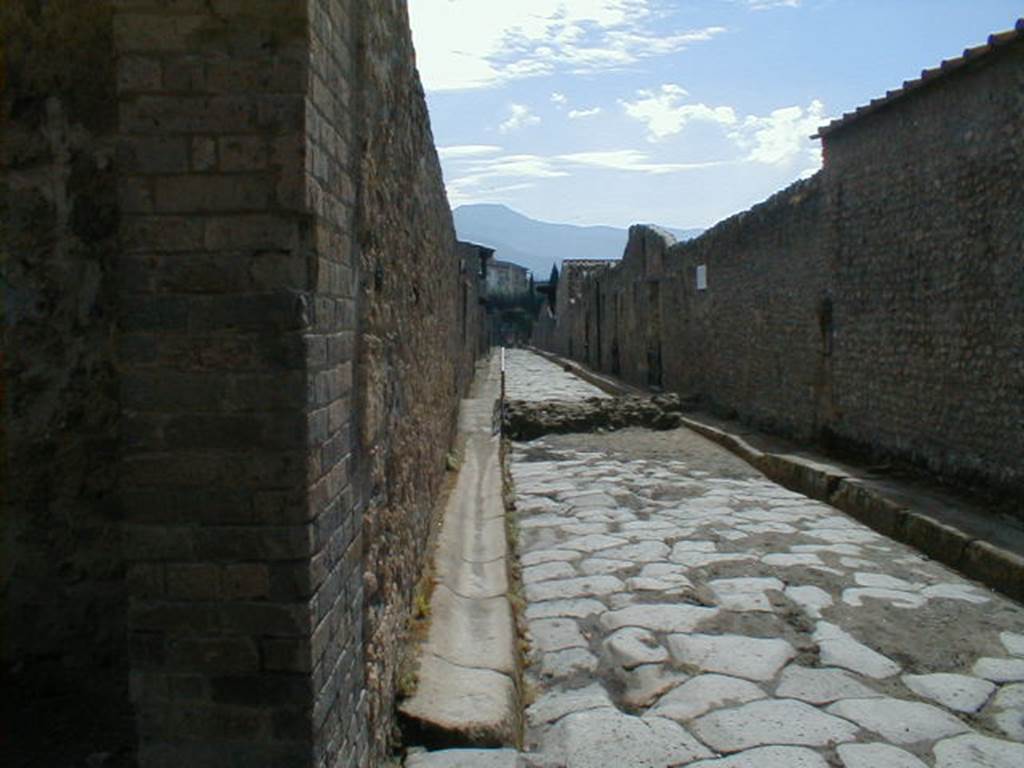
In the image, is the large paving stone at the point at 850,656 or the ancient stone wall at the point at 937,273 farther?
the ancient stone wall at the point at 937,273

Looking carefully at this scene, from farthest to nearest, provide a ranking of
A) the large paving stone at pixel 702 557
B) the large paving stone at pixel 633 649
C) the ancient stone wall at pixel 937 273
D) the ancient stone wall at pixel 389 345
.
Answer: the ancient stone wall at pixel 937 273 < the large paving stone at pixel 702 557 < the large paving stone at pixel 633 649 < the ancient stone wall at pixel 389 345

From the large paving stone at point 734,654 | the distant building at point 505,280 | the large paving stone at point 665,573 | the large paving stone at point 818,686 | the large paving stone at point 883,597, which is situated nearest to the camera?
the large paving stone at point 818,686

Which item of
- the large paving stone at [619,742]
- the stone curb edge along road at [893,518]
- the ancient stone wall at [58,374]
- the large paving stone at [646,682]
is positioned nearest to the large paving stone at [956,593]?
the stone curb edge along road at [893,518]

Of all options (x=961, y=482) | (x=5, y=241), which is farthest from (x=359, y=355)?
(x=961, y=482)

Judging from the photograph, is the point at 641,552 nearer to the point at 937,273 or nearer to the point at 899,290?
the point at 937,273

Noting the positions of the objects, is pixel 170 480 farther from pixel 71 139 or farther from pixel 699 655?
pixel 699 655

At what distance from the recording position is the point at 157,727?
1.99 meters

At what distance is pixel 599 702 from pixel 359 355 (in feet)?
5.72

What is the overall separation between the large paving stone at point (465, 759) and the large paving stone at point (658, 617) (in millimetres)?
1557

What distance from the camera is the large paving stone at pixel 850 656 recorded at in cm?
376

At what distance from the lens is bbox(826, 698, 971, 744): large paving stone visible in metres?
3.17

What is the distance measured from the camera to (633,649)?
4.04 meters

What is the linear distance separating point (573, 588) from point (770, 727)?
6.06 ft

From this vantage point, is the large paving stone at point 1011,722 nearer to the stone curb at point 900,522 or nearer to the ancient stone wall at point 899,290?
the stone curb at point 900,522
